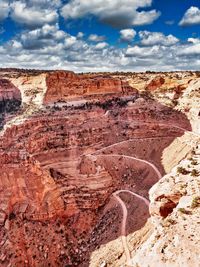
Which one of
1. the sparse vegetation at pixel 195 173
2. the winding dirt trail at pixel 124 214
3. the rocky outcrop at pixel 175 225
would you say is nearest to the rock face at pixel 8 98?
the winding dirt trail at pixel 124 214

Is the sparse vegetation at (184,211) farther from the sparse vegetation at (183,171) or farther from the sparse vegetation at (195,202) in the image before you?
the sparse vegetation at (183,171)

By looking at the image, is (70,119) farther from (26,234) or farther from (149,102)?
(26,234)

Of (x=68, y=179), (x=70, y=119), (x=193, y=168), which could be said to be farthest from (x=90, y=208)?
(x=193, y=168)

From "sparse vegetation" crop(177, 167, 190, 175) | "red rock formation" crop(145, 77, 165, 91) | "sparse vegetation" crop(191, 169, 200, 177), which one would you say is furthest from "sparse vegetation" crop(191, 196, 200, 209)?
"red rock formation" crop(145, 77, 165, 91)

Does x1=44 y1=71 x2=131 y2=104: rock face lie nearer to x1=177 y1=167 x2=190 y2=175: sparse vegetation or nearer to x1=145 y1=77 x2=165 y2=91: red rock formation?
x1=145 y1=77 x2=165 y2=91: red rock formation

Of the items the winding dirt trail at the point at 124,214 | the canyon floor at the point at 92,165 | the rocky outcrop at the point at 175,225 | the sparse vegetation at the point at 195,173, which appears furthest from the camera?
the canyon floor at the point at 92,165

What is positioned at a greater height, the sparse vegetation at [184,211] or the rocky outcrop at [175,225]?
the sparse vegetation at [184,211]
